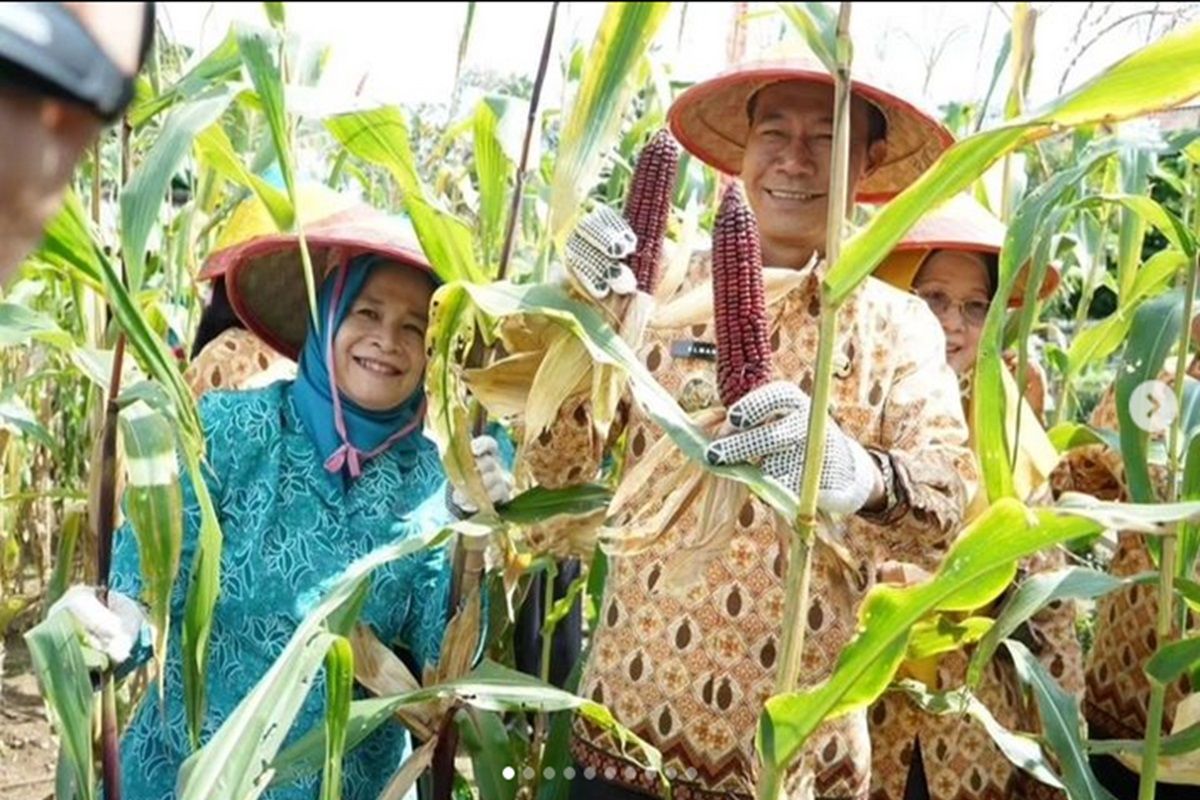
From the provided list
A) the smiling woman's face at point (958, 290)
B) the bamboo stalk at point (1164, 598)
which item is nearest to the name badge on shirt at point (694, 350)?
the bamboo stalk at point (1164, 598)

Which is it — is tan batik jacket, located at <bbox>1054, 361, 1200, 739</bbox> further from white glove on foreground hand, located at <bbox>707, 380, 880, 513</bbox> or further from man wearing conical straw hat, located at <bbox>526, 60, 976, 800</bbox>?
white glove on foreground hand, located at <bbox>707, 380, 880, 513</bbox>

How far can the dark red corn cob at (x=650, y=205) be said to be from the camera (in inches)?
55.0

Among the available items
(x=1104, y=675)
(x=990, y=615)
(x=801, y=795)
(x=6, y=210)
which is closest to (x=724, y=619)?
(x=801, y=795)

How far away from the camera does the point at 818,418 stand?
113 centimetres

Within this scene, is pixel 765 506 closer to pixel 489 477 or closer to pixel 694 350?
pixel 694 350

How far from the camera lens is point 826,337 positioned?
3.69ft

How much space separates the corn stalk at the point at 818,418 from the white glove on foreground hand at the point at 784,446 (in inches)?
1.8

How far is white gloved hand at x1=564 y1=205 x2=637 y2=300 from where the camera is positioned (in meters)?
1.35

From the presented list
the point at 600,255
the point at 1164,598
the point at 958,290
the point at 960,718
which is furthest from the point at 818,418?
the point at 958,290

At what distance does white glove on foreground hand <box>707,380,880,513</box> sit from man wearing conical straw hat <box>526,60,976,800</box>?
0.68 ft

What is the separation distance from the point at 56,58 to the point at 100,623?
114cm

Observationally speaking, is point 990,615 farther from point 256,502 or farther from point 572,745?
point 256,502

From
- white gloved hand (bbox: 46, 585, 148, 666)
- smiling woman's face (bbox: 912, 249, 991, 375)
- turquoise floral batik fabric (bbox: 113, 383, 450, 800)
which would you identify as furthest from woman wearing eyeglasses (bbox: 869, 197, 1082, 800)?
white gloved hand (bbox: 46, 585, 148, 666)

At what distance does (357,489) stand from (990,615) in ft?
3.37
